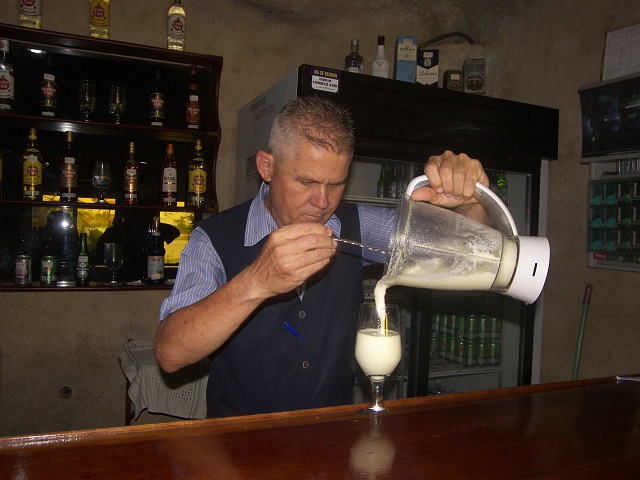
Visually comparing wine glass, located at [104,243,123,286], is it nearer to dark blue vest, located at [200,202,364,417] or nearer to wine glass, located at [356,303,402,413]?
dark blue vest, located at [200,202,364,417]

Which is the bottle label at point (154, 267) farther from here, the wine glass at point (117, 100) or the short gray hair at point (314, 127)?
the short gray hair at point (314, 127)

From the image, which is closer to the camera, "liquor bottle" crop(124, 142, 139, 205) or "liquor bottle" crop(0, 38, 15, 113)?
"liquor bottle" crop(0, 38, 15, 113)

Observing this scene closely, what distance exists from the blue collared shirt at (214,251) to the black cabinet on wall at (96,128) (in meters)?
1.34

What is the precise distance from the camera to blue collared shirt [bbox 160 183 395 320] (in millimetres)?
1368

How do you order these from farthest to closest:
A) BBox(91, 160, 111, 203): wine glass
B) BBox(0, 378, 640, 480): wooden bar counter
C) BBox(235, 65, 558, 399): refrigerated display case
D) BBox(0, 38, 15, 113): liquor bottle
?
BBox(91, 160, 111, 203): wine glass
BBox(0, 38, 15, 113): liquor bottle
BBox(235, 65, 558, 399): refrigerated display case
BBox(0, 378, 640, 480): wooden bar counter

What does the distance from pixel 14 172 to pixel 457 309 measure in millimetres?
2629

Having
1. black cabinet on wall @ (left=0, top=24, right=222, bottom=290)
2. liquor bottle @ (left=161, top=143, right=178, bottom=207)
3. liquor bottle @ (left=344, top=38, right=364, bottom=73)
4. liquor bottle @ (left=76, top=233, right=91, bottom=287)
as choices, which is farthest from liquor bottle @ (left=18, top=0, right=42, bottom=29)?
liquor bottle @ (left=344, top=38, right=364, bottom=73)

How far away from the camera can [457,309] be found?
123 inches

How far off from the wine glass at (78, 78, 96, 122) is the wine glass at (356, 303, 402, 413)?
222 centimetres

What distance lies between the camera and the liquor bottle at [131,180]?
9.05ft

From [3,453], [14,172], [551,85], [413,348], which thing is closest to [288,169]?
[3,453]

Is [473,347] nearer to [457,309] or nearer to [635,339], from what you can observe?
[457,309]

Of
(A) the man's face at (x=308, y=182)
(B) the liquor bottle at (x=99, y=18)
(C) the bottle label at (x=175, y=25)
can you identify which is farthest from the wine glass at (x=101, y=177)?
(A) the man's face at (x=308, y=182)

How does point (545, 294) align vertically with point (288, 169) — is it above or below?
below
